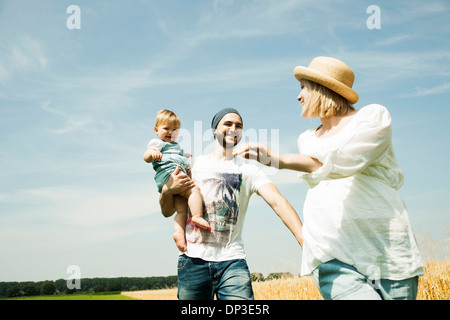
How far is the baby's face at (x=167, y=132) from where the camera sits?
15.5 feet

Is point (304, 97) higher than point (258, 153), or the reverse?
point (304, 97)

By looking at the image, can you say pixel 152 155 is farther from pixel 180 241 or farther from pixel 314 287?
pixel 314 287

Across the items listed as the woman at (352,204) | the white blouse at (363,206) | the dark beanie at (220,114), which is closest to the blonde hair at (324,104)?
the woman at (352,204)

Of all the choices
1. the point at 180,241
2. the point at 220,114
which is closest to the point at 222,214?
the point at 180,241

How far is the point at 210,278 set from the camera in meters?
3.81

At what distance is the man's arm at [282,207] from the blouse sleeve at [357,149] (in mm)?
1308

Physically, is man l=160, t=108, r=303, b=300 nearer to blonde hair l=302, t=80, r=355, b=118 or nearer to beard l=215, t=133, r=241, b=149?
beard l=215, t=133, r=241, b=149

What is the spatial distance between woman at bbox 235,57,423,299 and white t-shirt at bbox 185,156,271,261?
1076mm

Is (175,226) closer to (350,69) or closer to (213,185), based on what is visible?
(213,185)

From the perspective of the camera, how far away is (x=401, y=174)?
9.36 ft

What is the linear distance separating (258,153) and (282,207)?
1555 mm

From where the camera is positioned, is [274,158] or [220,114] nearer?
[274,158]

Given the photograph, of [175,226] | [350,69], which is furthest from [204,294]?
[350,69]

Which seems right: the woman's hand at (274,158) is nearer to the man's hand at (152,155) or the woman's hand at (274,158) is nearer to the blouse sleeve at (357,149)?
the blouse sleeve at (357,149)
